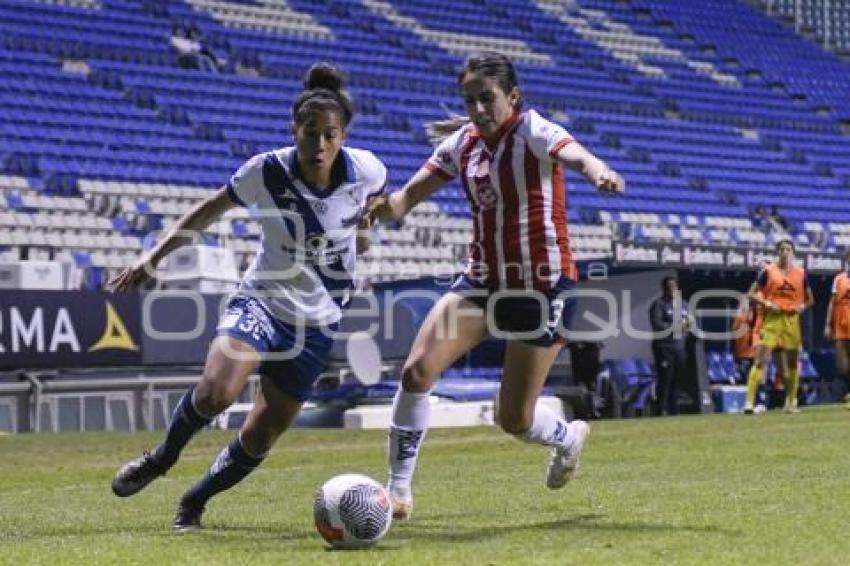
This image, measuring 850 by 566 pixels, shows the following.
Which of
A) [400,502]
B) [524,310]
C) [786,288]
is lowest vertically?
[786,288]

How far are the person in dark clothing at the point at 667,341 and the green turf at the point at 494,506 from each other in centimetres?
666

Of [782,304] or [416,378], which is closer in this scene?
[416,378]

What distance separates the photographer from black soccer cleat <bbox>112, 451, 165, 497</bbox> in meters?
7.48

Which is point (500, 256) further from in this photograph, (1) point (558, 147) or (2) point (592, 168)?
(2) point (592, 168)

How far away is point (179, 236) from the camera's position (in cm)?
750

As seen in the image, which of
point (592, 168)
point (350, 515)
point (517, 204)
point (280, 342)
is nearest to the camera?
point (350, 515)

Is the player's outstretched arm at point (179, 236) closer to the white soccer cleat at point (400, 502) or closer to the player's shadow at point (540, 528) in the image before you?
the white soccer cleat at point (400, 502)

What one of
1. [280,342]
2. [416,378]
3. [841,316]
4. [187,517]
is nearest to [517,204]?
[416,378]

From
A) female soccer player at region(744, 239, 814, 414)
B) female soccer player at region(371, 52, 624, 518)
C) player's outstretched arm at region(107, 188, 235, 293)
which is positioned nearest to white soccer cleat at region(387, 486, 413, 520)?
female soccer player at region(371, 52, 624, 518)

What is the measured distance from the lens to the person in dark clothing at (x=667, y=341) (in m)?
22.2

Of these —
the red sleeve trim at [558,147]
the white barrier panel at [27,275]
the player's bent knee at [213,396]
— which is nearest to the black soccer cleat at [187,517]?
the player's bent knee at [213,396]

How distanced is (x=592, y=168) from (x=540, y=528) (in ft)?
5.21

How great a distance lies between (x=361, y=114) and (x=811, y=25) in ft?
75.4

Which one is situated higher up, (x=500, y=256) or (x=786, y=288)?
(x=500, y=256)
